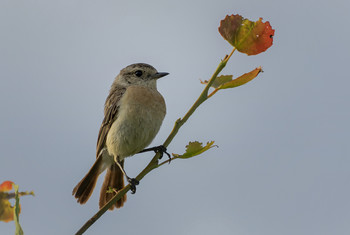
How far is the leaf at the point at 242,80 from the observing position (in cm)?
189

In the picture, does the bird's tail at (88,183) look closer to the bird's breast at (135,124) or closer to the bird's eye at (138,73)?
the bird's breast at (135,124)

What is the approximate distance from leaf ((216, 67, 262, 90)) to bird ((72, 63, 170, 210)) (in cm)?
338

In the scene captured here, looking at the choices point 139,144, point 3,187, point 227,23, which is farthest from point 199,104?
point 139,144

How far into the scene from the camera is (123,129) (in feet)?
→ 18.6

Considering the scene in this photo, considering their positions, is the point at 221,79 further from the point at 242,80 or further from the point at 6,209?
the point at 6,209

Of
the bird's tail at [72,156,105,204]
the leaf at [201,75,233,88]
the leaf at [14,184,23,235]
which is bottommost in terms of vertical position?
the leaf at [14,184,23,235]

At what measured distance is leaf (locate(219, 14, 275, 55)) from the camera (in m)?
1.86

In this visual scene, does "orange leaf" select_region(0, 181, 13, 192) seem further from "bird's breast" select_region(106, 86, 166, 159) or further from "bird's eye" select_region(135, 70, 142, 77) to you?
"bird's eye" select_region(135, 70, 142, 77)

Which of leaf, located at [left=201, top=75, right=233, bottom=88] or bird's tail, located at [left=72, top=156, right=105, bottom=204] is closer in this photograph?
leaf, located at [left=201, top=75, right=233, bottom=88]

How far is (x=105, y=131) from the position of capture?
603 centimetres

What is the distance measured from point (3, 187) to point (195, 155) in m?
0.78

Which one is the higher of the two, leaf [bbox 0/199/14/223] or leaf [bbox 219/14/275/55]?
leaf [bbox 219/14/275/55]

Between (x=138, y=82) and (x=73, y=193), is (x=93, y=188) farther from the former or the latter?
(x=138, y=82)

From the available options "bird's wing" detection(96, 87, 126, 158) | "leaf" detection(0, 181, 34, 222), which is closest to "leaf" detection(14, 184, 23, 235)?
"leaf" detection(0, 181, 34, 222)
